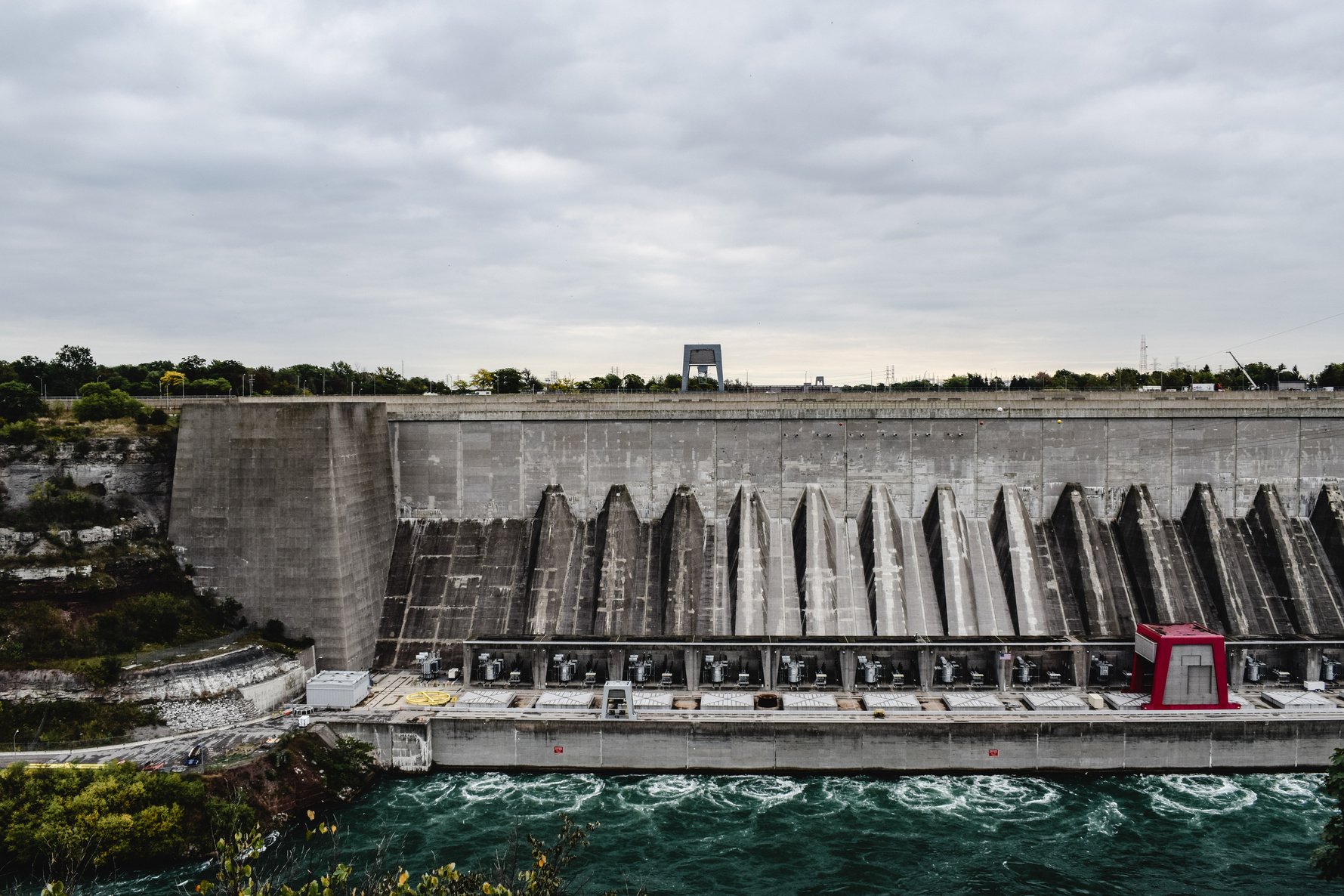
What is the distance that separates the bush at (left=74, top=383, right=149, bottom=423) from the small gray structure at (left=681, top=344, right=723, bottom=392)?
33172 millimetres

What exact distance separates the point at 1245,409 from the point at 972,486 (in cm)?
1602

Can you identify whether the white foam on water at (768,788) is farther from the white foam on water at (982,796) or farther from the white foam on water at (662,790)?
the white foam on water at (982,796)

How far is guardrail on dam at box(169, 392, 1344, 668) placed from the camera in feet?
141

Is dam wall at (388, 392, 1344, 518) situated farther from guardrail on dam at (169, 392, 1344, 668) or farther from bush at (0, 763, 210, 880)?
bush at (0, 763, 210, 880)

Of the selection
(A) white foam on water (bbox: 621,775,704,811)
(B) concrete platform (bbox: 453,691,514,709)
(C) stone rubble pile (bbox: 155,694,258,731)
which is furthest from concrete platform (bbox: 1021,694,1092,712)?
(C) stone rubble pile (bbox: 155,694,258,731)

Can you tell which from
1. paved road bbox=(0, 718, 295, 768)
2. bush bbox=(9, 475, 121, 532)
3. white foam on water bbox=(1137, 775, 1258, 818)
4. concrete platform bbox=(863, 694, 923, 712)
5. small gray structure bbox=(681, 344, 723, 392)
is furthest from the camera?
small gray structure bbox=(681, 344, 723, 392)

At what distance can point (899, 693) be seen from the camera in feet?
132

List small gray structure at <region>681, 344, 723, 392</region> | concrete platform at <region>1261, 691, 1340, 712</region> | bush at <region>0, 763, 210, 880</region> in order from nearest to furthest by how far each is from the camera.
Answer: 1. bush at <region>0, 763, 210, 880</region>
2. concrete platform at <region>1261, 691, 1340, 712</region>
3. small gray structure at <region>681, 344, 723, 392</region>

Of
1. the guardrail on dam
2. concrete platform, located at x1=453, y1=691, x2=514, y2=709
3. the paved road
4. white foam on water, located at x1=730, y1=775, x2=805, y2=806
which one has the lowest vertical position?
white foam on water, located at x1=730, y1=775, x2=805, y2=806

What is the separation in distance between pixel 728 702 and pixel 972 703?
11.0 metres

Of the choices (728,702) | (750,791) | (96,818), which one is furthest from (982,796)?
(96,818)

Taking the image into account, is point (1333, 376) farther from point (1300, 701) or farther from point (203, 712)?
point (203, 712)

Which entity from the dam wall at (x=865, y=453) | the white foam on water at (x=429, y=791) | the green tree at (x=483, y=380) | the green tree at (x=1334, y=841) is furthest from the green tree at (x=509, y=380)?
the green tree at (x=1334, y=841)

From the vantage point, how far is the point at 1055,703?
38.8 m
